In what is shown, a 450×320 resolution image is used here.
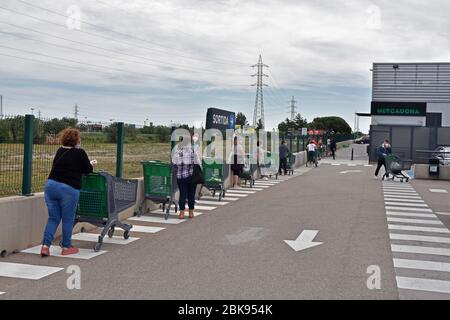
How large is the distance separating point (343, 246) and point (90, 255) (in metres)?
4.11

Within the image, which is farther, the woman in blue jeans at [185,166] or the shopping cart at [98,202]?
the woman in blue jeans at [185,166]

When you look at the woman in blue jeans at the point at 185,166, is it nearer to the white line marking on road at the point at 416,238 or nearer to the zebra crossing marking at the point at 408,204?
the white line marking on road at the point at 416,238

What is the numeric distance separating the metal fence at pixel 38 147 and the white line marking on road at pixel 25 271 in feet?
5.53

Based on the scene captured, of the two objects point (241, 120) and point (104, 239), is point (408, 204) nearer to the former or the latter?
point (104, 239)

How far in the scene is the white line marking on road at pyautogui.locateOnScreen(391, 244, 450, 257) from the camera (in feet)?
29.9

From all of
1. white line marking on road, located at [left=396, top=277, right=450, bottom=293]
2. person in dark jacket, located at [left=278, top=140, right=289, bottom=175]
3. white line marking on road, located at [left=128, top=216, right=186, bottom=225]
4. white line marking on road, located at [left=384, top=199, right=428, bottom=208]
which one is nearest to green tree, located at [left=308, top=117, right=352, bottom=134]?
person in dark jacket, located at [left=278, top=140, right=289, bottom=175]

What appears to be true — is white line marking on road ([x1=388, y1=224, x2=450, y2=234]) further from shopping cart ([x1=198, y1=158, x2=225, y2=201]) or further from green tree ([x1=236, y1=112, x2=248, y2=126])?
green tree ([x1=236, y1=112, x2=248, y2=126])

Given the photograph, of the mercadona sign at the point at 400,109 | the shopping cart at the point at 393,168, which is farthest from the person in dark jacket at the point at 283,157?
the mercadona sign at the point at 400,109

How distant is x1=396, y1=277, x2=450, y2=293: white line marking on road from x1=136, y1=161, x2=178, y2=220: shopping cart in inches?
247

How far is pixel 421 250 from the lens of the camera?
9297 millimetres

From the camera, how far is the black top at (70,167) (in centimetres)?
817

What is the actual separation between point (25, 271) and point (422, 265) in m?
5.56

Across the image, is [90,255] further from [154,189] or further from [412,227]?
[412,227]

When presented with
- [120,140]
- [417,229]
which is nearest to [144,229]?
[120,140]
